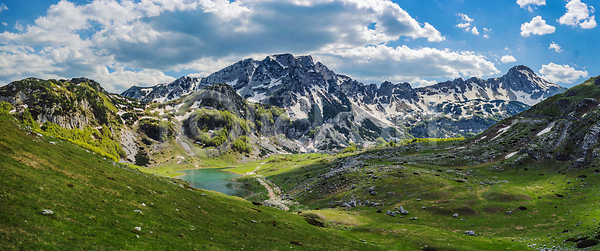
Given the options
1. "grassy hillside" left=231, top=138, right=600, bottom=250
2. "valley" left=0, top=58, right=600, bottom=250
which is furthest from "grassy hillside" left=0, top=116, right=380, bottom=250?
"grassy hillside" left=231, top=138, right=600, bottom=250

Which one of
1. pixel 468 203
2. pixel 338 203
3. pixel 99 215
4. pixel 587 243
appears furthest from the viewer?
pixel 338 203

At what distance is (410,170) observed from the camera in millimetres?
106188

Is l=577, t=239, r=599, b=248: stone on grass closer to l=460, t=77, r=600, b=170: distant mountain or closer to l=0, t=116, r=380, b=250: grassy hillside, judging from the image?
l=0, t=116, r=380, b=250: grassy hillside

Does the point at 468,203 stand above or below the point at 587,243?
below

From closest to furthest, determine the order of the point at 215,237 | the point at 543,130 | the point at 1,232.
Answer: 1. the point at 1,232
2. the point at 215,237
3. the point at 543,130

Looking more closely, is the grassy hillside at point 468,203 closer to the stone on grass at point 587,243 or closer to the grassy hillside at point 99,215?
the stone on grass at point 587,243

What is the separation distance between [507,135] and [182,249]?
17406 cm

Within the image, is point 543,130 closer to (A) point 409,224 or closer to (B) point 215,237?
(A) point 409,224

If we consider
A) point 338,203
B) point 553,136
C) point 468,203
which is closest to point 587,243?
point 468,203

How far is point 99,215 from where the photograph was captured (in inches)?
973

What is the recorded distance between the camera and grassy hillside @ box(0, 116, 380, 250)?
1938cm

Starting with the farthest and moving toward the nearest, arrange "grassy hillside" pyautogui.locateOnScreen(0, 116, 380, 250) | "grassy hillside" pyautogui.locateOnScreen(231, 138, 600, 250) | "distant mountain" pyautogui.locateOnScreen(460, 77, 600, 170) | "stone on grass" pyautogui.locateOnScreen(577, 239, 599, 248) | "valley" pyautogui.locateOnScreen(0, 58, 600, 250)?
"distant mountain" pyautogui.locateOnScreen(460, 77, 600, 170) < "grassy hillside" pyautogui.locateOnScreen(231, 138, 600, 250) < "stone on grass" pyautogui.locateOnScreen(577, 239, 599, 248) < "valley" pyautogui.locateOnScreen(0, 58, 600, 250) < "grassy hillside" pyautogui.locateOnScreen(0, 116, 380, 250)

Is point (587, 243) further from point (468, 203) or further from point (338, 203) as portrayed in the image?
point (338, 203)

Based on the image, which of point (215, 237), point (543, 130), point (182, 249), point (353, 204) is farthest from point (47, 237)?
point (543, 130)
